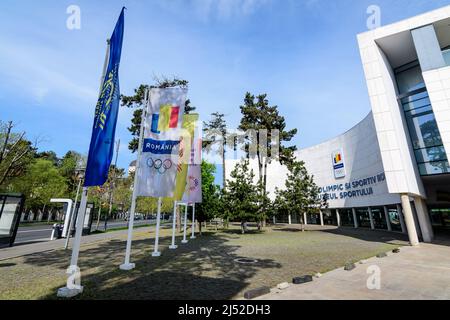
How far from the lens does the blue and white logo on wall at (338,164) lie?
109ft

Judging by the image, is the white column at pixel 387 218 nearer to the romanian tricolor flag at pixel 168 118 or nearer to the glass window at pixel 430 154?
the glass window at pixel 430 154

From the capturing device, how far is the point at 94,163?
19.4 ft

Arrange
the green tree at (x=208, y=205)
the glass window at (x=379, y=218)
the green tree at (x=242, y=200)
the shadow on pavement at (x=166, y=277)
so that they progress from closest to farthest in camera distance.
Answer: the shadow on pavement at (x=166, y=277) < the green tree at (x=208, y=205) < the green tree at (x=242, y=200) < the glass window at (x=379, y=218)

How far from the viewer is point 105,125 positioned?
6.11m

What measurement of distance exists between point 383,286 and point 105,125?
8.81m

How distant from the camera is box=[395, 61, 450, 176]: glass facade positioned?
52.4ft

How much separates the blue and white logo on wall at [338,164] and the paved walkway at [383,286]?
26.7 m

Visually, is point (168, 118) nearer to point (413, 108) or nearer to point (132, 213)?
point (132, 213)

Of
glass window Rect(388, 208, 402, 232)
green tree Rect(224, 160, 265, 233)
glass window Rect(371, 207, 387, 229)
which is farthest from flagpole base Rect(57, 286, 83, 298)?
glass window Rect(371, 207, 387, 229)

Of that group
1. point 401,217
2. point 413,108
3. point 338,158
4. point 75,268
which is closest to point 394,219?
point 401,217

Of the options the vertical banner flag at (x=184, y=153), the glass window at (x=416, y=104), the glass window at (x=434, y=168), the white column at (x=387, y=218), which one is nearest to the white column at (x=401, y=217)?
the white column at (x=387, y=218)

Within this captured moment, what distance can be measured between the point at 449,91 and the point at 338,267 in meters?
15.3

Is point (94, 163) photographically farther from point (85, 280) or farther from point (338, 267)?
point (338, 267)
